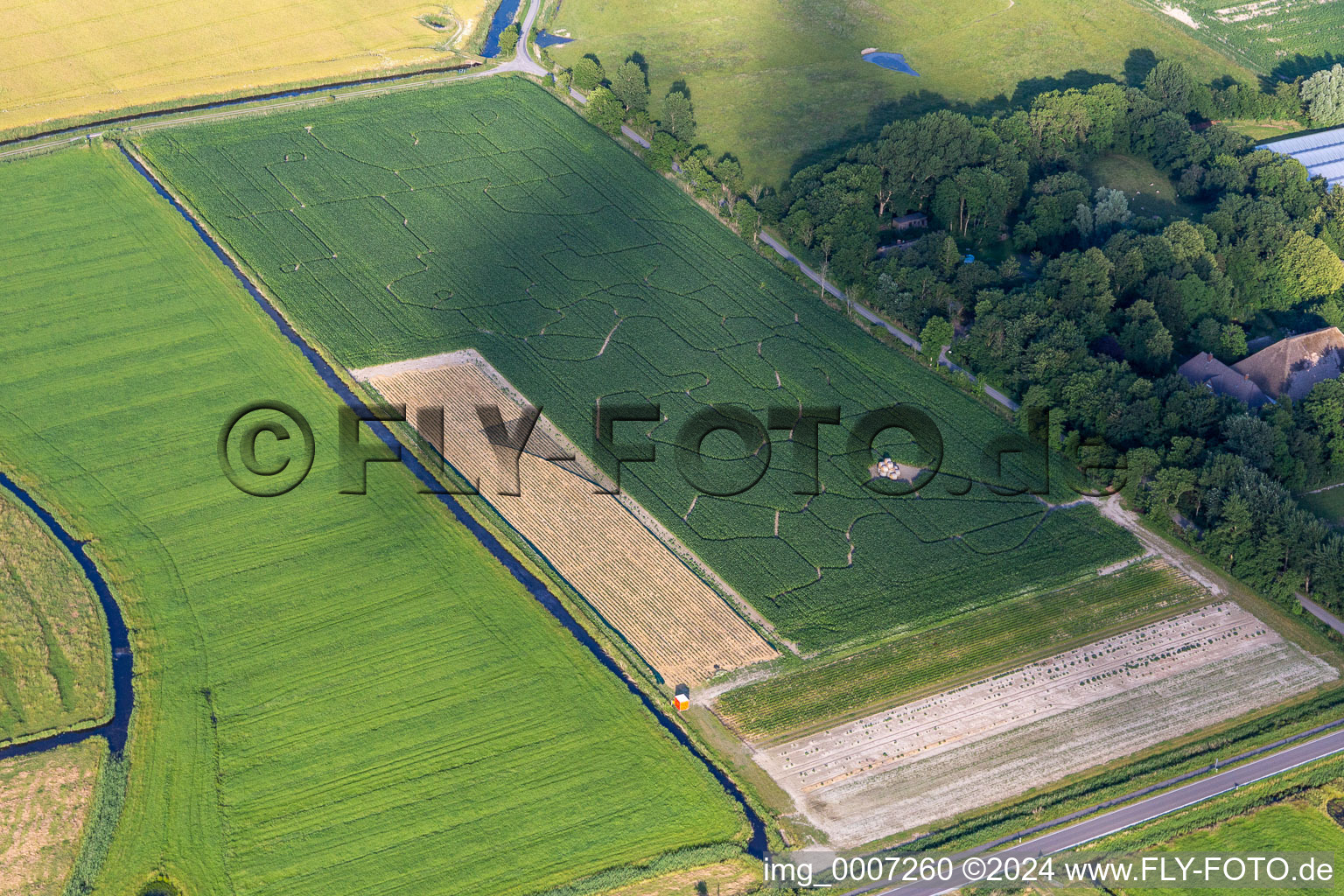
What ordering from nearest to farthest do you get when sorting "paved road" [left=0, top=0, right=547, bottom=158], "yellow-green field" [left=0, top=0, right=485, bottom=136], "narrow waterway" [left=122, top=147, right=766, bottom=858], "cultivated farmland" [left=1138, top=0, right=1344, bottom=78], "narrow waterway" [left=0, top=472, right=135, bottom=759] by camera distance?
"narrow waterway" [left=122, top=147, right=766, bottom=858], "narrow waterway" [left=0, top=472, right=135, bottom=759], "paved road" [left=0, top=0, right=547, bottom=158], "yellow-green field" [left=0, top=0, right=485, bottom=136], "cultivated farmland" [left=1138, top=0, right=1344, bottom=78]

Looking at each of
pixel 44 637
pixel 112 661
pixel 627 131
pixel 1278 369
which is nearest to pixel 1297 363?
pixel 1278 369

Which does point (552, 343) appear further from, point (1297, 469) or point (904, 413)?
point (1297, 469)

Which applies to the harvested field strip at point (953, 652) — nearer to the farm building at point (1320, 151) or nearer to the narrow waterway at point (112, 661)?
the narrow waterway at point (112, 661)

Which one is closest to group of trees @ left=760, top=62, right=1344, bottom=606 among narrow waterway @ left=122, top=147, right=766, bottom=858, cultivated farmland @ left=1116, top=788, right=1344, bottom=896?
cultivated farmland @ left=1116, top=788, right=1344, bottom=896

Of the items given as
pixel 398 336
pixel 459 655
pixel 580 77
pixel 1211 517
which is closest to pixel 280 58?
pixel 580 77

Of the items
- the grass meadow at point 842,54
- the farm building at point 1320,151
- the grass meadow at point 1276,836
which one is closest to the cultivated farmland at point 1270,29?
the grass meadow at point 842,54

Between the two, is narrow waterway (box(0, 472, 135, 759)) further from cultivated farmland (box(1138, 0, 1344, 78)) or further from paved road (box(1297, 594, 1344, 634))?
cultivated farmland (box(1138, 0, 1344, 78))

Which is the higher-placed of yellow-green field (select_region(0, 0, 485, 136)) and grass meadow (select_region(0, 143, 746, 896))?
yellow-green field (select_region(0, 0, 485, 136))
